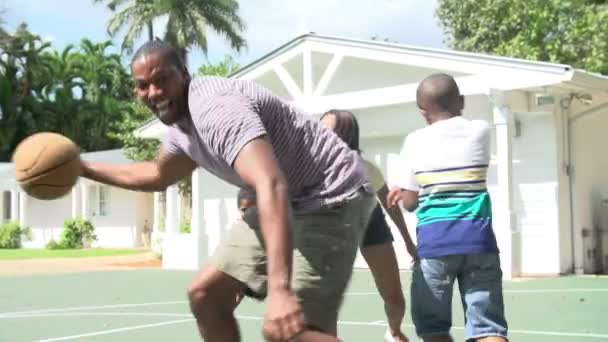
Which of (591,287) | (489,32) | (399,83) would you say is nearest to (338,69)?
(399,83)

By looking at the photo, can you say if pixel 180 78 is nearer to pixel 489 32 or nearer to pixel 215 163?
pixel 215 163

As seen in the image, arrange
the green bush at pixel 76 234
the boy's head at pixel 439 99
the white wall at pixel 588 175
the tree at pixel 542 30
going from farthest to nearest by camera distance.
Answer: the green bush at pixel 76 234
the tree at pixel 542 30
the white wall at pixel 588 175
the boy's head at pixel 439 99

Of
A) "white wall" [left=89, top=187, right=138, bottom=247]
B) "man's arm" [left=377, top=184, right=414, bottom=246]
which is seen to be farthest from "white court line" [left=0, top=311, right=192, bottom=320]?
"white wall" [left=89, top=187, right=138, bottom=247]

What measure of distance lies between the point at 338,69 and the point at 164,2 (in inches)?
618

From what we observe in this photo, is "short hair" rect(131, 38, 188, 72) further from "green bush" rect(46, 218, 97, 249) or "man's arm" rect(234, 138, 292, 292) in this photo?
"green bush" rect(46, 218, 97, 249)

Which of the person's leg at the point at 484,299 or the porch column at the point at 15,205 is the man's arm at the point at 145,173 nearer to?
the person's leg at the point at 484,299

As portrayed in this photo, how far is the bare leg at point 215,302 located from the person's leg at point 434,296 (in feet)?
3.39

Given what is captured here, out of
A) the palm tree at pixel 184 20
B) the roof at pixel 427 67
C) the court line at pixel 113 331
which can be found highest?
the palm tree at pixel 184 20

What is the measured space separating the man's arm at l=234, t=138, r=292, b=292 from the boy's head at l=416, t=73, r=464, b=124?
1.86 metres

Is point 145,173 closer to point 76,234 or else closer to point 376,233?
point 376,233

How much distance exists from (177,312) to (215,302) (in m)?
6.17

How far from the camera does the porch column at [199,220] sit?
18.2 metres

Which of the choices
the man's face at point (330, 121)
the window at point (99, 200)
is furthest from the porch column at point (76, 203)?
the man's face at point (330, 121)

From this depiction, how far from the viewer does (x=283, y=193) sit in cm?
266
